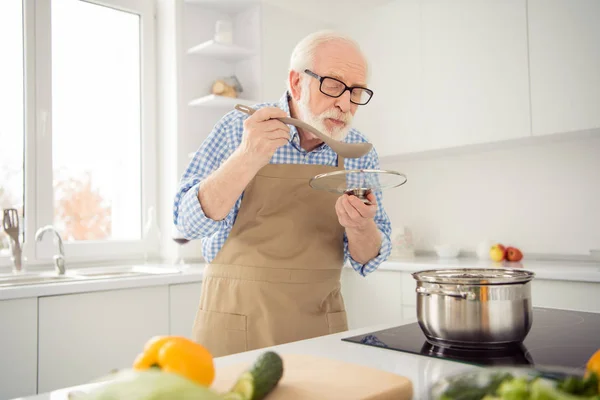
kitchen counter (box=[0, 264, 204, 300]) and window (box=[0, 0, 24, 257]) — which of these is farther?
window (box=[0, 0, 24, 257])

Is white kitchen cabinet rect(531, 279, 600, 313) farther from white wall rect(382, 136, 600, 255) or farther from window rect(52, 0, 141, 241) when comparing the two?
window rect(52, 0, 141, 241)

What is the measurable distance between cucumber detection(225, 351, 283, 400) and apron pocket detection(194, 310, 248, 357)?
73 centimetres

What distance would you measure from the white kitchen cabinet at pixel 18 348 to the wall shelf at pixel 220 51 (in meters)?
1.69

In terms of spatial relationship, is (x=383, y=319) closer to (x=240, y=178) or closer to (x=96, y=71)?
(x=240, y=178)

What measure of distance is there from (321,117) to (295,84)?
6.2 inches

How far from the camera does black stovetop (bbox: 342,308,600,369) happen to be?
3.01 ft

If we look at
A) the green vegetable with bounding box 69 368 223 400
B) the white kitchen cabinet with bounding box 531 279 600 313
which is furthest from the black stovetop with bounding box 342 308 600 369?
the white kitchen cabinet with bounding box 531 279 600 313

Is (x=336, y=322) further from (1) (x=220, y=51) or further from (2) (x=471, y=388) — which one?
(1) (x=220, y=51)

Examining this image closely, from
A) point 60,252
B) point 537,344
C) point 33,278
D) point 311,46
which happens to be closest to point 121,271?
point 60,252

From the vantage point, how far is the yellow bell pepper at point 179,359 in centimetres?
61

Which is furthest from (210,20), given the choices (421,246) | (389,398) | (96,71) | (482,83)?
(389,398)

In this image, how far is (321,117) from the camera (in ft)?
5.18

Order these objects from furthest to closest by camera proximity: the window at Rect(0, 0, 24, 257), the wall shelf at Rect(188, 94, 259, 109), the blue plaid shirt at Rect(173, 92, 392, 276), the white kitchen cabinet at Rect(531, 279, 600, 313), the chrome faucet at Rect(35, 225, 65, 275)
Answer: the wall shelf at Rect(188, 94, 259, 109)
the window at Rect(0, 0, 24, 257)
the chrome faucet at Rect(35, 225, 65, 275)
the white kitchen cabinet at Rect(531, 279, 600, 313)
the blue plaid shirt at Rect(173, 92, 392, 276)

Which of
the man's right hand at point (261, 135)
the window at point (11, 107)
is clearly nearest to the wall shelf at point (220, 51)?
the window at point (11, 107)
